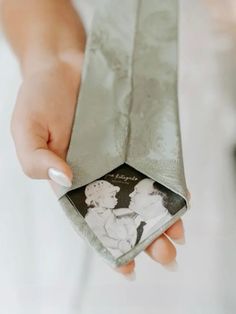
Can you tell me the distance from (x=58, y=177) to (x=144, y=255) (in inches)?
7.4

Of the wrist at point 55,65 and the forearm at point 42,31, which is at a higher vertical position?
the forearm at point 42,31

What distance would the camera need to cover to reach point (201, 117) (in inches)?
28.4

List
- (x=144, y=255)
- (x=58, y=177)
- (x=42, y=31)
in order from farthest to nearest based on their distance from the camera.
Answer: (x=42, y=31)
(x=144, y=255)
(x=58, y=177)

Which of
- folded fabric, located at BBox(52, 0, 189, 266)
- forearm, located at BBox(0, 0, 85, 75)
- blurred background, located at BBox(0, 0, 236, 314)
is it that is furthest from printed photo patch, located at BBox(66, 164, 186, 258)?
forearm, located at BBox(0, 0, 85, 75)

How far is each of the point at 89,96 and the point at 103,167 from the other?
128 millimetres

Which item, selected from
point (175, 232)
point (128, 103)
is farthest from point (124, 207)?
point (128, 103)

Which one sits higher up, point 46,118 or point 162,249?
point 46,118

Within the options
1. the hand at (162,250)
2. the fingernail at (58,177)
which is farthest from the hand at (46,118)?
the hand at (162,250)

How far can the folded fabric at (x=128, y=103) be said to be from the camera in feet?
1.78

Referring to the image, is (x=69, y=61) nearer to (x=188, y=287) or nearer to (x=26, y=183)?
Answer: (x=26, y=183)

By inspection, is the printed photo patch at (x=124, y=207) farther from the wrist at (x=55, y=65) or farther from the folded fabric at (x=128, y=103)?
the wrist at (x=55, y=65)

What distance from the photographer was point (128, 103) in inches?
25.5

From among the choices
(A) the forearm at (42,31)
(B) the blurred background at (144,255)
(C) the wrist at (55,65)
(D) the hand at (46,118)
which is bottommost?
(B) the blurred background at (144,255)

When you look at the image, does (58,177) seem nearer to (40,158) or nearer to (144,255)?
(40,158)
